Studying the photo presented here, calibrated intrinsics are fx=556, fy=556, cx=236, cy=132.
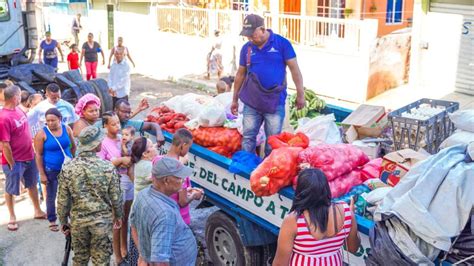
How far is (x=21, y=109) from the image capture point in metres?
6.99

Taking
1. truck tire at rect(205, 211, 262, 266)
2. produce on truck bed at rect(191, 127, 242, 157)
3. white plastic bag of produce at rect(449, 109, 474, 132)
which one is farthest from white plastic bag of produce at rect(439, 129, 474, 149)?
produce on truck bed at rect(191, 127, 242, 157)

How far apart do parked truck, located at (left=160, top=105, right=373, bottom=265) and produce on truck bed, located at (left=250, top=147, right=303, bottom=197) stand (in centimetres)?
9

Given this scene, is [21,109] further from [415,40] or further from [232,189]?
[415,40]

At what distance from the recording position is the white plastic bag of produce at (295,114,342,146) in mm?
5570

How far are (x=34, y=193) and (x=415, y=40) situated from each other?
34.5ft

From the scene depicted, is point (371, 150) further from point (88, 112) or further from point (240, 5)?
point (240, 5)

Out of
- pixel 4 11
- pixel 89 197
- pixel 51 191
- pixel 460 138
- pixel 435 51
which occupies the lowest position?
pixel 51 191

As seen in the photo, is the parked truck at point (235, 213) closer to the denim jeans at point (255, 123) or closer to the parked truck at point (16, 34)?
the denim jeans at point (255, 123)

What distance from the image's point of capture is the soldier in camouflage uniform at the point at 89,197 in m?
4.70

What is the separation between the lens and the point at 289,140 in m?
5.21

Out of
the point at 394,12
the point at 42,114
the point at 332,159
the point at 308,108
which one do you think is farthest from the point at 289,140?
the point at 394,12

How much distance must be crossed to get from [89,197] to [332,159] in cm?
208

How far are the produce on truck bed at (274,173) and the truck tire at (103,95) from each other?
6737mm

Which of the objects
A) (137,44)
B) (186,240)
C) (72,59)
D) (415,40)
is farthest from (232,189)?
(137,44)
